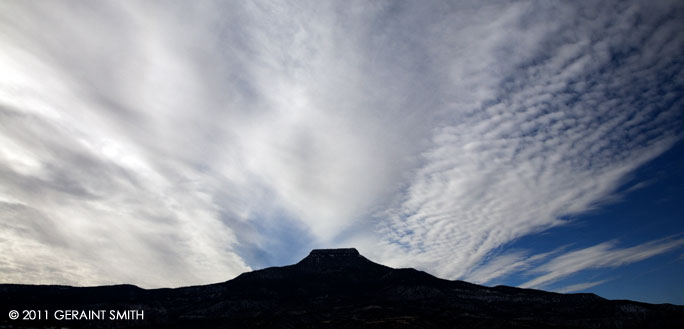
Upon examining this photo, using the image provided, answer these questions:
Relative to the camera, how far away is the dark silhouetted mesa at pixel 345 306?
407 feet

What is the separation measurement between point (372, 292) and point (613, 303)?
364ft

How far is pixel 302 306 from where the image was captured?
164125 millimetres

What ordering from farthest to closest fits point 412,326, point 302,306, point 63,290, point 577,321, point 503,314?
point 63,290 → point 302,306 → point 503,314 → point 577,321 → point 412,326

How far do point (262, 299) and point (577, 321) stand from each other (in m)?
141

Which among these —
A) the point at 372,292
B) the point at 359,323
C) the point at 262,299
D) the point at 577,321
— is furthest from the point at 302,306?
the point at 577,321

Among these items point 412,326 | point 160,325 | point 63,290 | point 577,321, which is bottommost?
point 577,321

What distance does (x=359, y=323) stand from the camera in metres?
112

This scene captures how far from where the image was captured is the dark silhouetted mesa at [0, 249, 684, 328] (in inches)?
4879

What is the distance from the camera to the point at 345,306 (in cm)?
15712

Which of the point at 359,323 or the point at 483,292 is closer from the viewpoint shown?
the point at 359,323

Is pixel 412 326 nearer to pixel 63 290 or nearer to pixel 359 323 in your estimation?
pixel 359 323

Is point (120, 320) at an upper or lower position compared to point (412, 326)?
upper

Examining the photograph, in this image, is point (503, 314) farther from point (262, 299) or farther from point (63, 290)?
point (63, 290)

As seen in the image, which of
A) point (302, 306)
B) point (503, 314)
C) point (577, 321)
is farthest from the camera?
point (302, 306)
